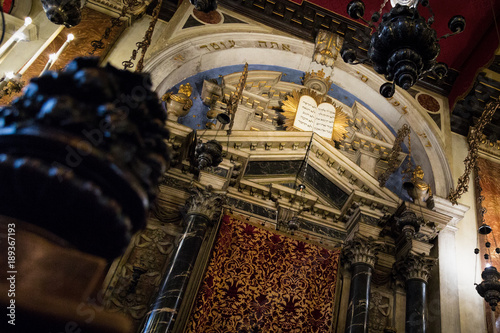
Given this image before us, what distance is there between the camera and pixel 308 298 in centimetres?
523

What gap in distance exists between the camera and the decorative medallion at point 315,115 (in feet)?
23.9

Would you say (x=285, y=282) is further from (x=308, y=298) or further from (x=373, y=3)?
(x=373, y=3)

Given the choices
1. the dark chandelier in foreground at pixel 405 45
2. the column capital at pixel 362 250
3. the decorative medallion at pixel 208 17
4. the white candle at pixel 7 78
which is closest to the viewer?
the dark chandelier in foreground at pixel 405 45

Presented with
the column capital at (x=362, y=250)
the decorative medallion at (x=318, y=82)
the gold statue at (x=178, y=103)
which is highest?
the decorative medallion at (x=318, y=82)

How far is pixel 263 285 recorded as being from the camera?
17.1 ft

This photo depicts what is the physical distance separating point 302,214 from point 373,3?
4.55 meters

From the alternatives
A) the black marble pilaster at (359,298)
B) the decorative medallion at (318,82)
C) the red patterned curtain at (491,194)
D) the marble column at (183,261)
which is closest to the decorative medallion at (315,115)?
the decorative medallion at (318,82)

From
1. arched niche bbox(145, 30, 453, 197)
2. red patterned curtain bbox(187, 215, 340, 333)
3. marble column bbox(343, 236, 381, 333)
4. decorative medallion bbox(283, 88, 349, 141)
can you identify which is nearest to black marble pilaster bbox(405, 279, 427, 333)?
marble column bbox(343, 236, 381, 333)

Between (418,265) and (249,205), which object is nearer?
(418,265)

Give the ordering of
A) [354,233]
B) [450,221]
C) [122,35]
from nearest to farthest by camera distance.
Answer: [354,233] → [450,221] → [122,35]

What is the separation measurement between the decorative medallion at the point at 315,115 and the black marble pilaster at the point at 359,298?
277 centimetres

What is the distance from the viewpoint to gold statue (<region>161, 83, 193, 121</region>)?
621 cm

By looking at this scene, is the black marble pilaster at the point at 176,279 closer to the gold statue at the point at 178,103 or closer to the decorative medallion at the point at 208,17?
the gold statue at the point at 178,103

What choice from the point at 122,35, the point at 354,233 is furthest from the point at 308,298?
the point at 122,35
